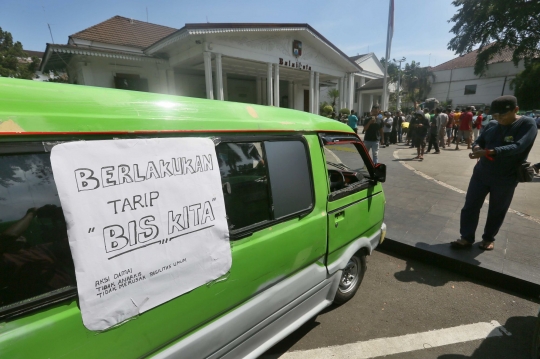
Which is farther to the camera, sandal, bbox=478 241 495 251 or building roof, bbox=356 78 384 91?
building roof, bbox=356 78 384 91

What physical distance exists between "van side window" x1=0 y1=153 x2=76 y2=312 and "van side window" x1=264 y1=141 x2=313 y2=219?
3.67 feet

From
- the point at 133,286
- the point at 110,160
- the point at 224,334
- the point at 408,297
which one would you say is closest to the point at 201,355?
the point at 224,334

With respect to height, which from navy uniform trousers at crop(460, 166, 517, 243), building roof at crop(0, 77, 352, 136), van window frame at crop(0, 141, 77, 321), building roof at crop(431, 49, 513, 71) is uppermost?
building roof at crop(431, 49, 513, 71)

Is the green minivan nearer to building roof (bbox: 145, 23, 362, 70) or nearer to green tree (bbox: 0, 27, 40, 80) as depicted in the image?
building roof (bbox: 145, 23, 362, 70)

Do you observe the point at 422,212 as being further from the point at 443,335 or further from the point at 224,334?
the point at 224,334

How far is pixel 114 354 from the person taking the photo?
3.79 feet

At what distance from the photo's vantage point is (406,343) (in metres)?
2.27

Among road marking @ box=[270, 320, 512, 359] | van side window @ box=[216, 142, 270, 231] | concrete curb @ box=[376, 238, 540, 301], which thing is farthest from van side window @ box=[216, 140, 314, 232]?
concrete curb @ box=[376, 238, 540, 301]

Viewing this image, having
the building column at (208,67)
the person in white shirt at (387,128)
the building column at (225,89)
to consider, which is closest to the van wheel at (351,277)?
the person in white shirt at (387,128)

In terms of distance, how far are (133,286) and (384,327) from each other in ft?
7.36

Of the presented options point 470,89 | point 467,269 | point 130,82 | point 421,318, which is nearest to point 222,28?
point 130,82

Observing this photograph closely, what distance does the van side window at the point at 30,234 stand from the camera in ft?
3.04

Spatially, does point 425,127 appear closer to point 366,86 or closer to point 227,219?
point 227,219

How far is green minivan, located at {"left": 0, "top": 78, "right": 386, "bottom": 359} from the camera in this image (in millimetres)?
952
